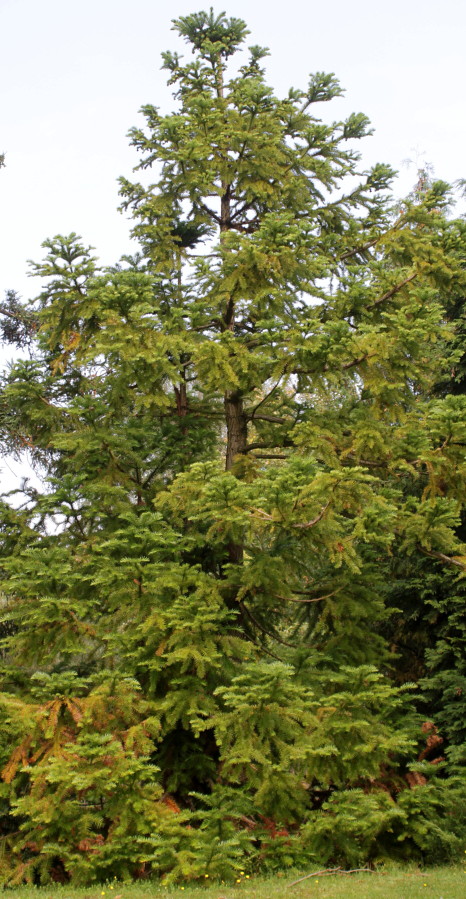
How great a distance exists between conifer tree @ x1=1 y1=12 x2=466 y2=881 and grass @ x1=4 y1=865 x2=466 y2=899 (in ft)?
0.70

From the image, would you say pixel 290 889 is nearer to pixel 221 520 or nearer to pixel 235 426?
pixel 221 520

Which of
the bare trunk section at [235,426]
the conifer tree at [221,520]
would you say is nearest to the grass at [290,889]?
the conifer tree at [221,520]

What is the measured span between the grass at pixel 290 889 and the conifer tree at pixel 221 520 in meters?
0.21

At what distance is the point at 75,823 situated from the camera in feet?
20.6

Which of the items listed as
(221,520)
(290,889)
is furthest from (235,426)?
(290,889)

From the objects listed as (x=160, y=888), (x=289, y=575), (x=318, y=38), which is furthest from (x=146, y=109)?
(x=318, y=38)

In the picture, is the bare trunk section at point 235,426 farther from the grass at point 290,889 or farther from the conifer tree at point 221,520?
the grass at point 290,889

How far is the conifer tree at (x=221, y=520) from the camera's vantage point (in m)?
6.36

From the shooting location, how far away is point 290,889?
19.7 feet

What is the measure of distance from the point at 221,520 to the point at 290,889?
315cm

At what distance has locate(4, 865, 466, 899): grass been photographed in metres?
5.75

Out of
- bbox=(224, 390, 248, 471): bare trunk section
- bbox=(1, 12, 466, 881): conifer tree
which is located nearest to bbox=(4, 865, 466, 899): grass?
bbox=(1, 12, 466, 881): conifer tree

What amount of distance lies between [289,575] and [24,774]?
3.35 metres

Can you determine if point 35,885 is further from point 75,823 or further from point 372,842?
point 372,842
